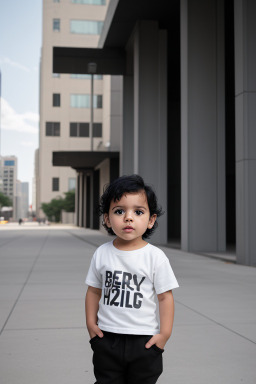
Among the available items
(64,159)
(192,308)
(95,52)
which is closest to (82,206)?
(64,159)

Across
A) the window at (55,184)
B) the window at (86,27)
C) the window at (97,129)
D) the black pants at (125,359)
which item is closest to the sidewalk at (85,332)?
the black pants at (125,359)

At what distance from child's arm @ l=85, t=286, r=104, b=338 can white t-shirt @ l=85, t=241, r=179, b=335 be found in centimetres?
4

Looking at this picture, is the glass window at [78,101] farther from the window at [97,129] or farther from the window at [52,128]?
the window at [97,129]

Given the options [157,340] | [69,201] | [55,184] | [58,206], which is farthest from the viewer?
[55,184]

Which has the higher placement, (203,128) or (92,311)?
(203,128)

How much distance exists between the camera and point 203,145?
57.7 feet

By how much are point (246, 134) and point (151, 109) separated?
10.8 m

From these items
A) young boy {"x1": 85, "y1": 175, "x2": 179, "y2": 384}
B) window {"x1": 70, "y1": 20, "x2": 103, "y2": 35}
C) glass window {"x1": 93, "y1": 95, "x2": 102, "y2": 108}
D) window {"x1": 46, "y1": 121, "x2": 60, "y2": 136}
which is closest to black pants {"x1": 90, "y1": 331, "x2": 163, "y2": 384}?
young boy {"x1": 85, "y1": 175, "x2": 179, "y2": 384}

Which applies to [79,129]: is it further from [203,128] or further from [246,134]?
[246,134]

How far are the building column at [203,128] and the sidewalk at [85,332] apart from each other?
707 centimetres

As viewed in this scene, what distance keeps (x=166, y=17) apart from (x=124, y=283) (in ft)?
70.6

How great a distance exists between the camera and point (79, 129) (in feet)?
264

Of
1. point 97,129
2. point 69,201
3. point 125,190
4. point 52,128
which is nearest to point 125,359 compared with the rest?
point 125,190

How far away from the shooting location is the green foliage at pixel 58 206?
260ft
